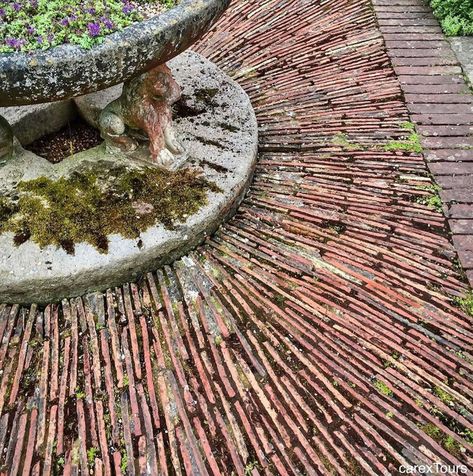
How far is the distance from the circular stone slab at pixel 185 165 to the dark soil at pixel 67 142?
198 millimetres

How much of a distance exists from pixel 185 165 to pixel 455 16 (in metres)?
3.10

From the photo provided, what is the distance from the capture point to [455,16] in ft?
15.2

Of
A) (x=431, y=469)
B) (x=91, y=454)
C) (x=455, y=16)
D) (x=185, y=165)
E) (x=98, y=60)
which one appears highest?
(x=98, y=60)

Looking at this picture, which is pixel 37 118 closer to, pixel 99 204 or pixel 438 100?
pixel 99 204

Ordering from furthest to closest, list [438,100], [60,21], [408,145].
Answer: [438,100] → [408,145] → [60,21]

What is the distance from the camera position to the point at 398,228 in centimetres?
Result: 307

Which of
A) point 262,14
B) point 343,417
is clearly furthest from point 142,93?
point 262,14

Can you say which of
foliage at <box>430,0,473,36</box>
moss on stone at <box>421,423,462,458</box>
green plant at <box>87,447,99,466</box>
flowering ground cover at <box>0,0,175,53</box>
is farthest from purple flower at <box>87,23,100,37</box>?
foliage at <box>430,0,473,36</box>

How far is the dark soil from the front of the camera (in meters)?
3.37

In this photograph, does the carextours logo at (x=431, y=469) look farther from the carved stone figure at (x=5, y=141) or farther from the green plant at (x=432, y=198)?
the carved stone figure at (x=5, y=141)

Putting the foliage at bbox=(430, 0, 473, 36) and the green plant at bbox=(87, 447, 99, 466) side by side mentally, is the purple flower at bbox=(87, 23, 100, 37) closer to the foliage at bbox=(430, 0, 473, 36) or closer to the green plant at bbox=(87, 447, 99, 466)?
the green plant at bbox=(87, 447, 99, 466)

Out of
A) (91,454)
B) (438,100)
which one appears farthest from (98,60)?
(438,100)

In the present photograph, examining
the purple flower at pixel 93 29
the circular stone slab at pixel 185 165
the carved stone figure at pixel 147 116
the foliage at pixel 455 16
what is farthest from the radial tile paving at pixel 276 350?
the foliage at pixel 455 16

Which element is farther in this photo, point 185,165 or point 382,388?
point 185,165
